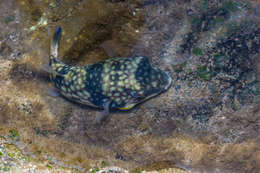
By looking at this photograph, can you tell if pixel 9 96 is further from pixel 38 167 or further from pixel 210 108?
pixel 210 108

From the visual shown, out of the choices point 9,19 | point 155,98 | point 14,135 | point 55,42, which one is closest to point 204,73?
point 155,98

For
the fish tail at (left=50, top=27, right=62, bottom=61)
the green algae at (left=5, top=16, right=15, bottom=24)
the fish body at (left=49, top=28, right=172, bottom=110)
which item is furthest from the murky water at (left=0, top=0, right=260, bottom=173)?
the fish body at (left=49, top=28, right=172, bottom=110)

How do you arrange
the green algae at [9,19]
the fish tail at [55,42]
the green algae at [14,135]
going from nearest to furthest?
the green algae at [14,135] → the green algae at [9,19] → the fish tail at [55,42]

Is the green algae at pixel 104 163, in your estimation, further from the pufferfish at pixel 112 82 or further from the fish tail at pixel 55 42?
the fish tail at pixel 55 42

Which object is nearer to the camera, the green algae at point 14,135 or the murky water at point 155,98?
the murky water at point 155,98

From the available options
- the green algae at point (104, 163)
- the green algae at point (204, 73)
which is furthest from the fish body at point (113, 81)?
the green algae at point (104, 163)

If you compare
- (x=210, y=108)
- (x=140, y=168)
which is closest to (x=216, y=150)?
(x=210, y=108)
